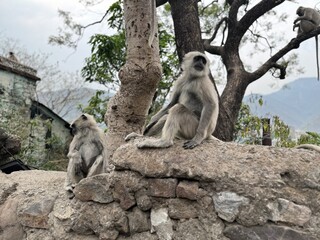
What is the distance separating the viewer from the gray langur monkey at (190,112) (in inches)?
139

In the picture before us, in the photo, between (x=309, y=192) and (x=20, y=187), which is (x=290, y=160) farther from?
(x=20, y=187)

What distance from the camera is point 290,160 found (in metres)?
2.90

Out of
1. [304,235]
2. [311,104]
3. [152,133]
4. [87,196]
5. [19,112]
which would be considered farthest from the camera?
[311,104]

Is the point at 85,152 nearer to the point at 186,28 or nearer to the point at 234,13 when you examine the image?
the point at 186,28

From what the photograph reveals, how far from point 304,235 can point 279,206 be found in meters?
0.24

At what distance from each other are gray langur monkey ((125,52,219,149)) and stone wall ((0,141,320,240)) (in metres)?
0.18

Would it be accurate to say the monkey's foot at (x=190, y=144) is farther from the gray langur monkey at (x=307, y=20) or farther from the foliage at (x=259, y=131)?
the gray langur monkey at (x=307, y=20)

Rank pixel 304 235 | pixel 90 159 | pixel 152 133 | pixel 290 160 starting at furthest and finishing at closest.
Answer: pixel 90 159 < pixel 152 133 < pixel 290 160 < pixel 304 235

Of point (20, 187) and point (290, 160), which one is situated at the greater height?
point (290, 160)

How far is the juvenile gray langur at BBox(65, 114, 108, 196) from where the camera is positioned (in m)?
4.48

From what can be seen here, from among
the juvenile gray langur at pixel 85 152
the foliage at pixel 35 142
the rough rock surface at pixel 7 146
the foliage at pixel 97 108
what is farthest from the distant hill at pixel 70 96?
the juvenile gray langur at pixel 85 152

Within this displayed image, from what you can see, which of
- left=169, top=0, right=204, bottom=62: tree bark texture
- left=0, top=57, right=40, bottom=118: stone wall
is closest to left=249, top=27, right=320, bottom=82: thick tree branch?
left=169, top=0, right=204, bottom=62: tree bark texture

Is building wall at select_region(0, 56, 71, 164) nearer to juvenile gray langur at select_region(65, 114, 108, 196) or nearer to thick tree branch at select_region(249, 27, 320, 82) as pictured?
thick tree branch at select_region(249, 27, 320, 82)

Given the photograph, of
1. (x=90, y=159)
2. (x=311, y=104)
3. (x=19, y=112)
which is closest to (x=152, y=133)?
(x=90, y=159)
